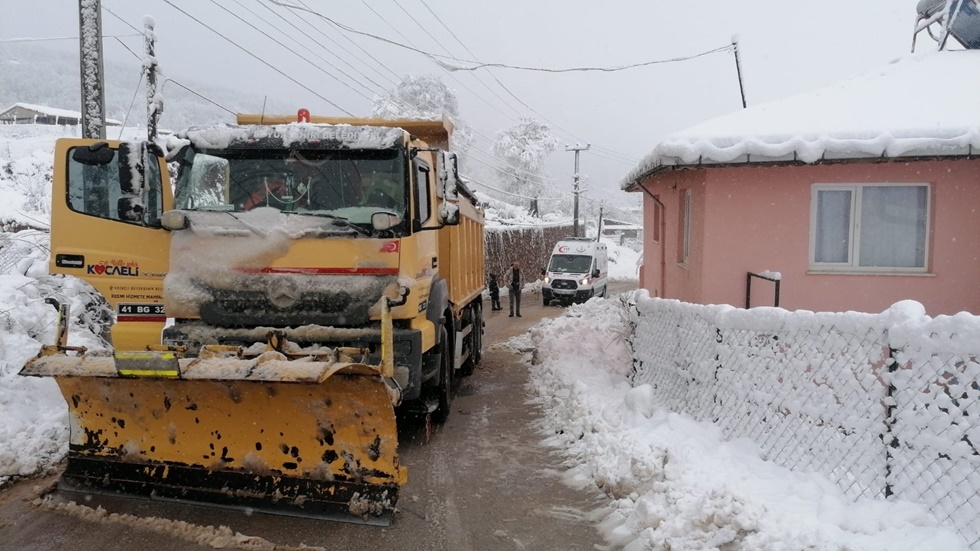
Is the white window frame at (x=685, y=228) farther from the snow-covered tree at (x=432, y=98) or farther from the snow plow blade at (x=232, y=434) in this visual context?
the snow-covered tree at (x=432, y=98)

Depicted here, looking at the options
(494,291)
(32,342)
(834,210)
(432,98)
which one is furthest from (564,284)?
(432,98)

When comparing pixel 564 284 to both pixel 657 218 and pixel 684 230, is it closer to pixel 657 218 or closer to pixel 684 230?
pixel 657 218

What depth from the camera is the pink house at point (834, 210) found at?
289 inches

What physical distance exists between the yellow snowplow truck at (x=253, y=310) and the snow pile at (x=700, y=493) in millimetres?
1721

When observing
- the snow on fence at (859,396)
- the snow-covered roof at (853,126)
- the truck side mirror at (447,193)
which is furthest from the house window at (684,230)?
the truck side mirror at (447,193)

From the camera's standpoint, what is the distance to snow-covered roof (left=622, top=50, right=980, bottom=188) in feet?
22.4

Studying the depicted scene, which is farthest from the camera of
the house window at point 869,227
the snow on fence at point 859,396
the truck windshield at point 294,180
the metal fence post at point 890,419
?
the house window at point 869,227

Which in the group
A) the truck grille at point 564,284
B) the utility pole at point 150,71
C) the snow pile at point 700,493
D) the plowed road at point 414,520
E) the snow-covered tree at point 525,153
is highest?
the snow-covered tree at point 525,153

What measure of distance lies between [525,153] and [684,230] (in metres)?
57.5

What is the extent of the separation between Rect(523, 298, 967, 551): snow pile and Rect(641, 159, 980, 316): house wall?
2194 millimetres

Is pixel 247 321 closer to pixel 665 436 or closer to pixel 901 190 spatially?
pixel 665 436

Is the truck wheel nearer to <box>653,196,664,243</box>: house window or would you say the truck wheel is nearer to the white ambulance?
<box>653,196,664,243</box>: house window

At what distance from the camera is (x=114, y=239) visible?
19.1ft

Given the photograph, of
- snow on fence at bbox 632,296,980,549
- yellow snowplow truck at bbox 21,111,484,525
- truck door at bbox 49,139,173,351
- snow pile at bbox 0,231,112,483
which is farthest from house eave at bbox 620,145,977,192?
snow pile at bbox 0,231,112,483
